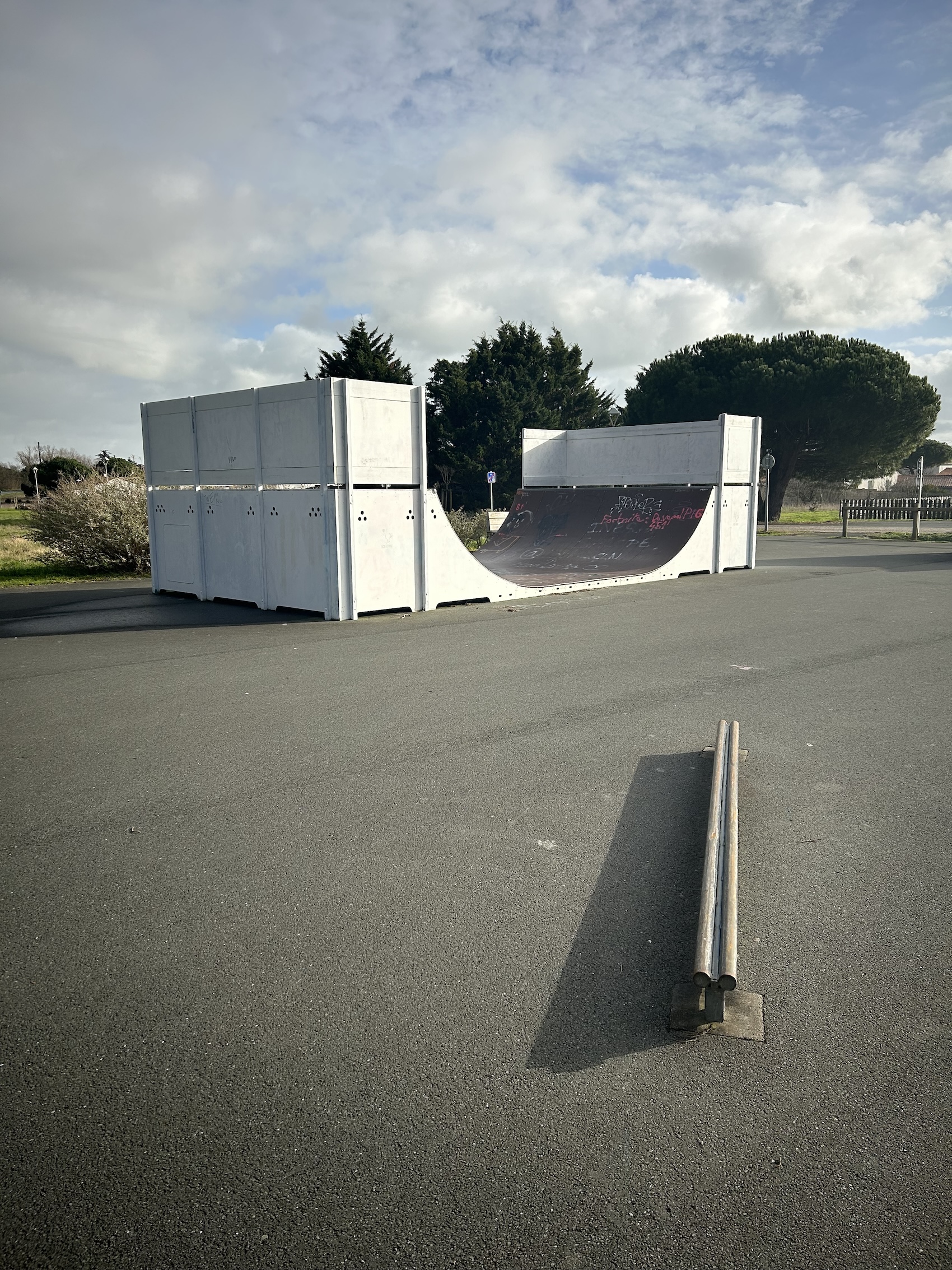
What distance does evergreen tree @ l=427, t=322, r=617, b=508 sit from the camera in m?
40.7

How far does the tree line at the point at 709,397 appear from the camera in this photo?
3950 cm

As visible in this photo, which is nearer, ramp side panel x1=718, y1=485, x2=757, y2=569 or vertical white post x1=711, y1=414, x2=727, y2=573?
vertical white post x1=711, y1=414, x2=727, y2=573

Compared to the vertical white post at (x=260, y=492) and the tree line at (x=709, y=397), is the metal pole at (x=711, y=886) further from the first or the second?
the tree line at (x=709, y=397)

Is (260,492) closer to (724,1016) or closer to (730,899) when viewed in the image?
(730,899)

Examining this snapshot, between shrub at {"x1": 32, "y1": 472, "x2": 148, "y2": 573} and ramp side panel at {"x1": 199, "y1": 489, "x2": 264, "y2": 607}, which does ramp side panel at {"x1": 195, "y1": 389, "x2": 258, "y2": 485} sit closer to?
ramp side panel at {"x1": 199, "y1": 489, "x2": 264, "y2": 607}

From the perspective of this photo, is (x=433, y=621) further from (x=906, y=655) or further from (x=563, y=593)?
(x=906, y=655)

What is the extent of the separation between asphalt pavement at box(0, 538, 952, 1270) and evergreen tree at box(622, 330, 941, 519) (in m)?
37.6

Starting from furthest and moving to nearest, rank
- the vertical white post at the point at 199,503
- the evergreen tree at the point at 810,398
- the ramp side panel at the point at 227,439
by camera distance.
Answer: the evergreen tree at the point at 810,398 → the vertical white post at the point at 199,503 → the ramp side panel at the point at 227,439

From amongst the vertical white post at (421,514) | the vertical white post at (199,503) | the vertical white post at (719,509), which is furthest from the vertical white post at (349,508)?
the vertical white post at (719,509)

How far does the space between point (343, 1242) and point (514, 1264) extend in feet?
1.20

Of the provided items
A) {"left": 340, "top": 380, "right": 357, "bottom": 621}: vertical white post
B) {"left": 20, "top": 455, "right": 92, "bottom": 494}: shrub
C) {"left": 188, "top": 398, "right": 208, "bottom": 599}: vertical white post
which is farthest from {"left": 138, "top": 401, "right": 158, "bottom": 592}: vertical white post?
{"left": 20, "top": 455, "right": 92, "bottom": 494}: shrub

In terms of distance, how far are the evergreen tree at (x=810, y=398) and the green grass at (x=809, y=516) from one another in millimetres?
1307

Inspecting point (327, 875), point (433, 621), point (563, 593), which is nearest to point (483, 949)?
point (327, 875)

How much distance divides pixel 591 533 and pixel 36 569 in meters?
11.1
